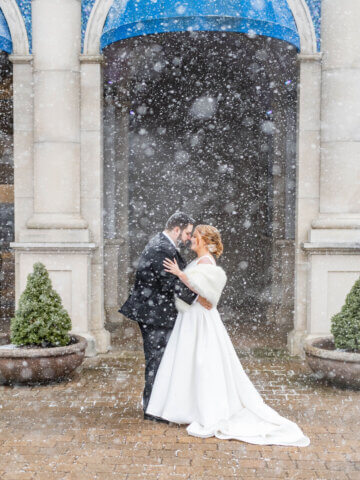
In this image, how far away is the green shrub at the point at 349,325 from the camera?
6652 millimetres

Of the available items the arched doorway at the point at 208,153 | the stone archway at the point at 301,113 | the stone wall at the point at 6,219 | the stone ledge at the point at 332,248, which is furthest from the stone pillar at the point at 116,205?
the stone ledge at the point at 332,248

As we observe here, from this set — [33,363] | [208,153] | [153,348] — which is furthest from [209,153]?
[153,348]

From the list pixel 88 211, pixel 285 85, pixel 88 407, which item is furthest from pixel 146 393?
pixel 285 85

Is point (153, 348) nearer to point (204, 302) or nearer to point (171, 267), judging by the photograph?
point (204, 302)

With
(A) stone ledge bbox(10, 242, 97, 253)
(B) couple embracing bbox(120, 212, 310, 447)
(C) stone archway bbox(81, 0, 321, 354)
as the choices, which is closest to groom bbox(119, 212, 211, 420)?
(B) couple embracing bbox(120, 212, 310, 447)

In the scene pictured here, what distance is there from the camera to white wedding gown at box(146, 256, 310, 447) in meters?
5.34

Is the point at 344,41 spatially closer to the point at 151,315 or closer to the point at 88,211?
the point at 88,211

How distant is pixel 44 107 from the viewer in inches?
332

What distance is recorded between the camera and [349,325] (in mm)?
6699

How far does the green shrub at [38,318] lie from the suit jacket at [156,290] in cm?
161

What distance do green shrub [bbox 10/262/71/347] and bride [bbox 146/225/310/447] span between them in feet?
6.00

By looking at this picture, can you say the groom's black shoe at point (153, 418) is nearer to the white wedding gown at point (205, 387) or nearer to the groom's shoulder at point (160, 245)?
the white wedding gown at point (205, 387)

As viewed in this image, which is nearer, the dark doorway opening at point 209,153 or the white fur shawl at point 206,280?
the white fur shawl at point 206,280

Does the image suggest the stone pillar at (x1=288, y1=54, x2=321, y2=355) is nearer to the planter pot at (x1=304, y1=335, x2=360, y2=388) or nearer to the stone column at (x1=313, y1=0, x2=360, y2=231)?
the stone column at (x1=313, y1=0, x2=360, y2=231)
